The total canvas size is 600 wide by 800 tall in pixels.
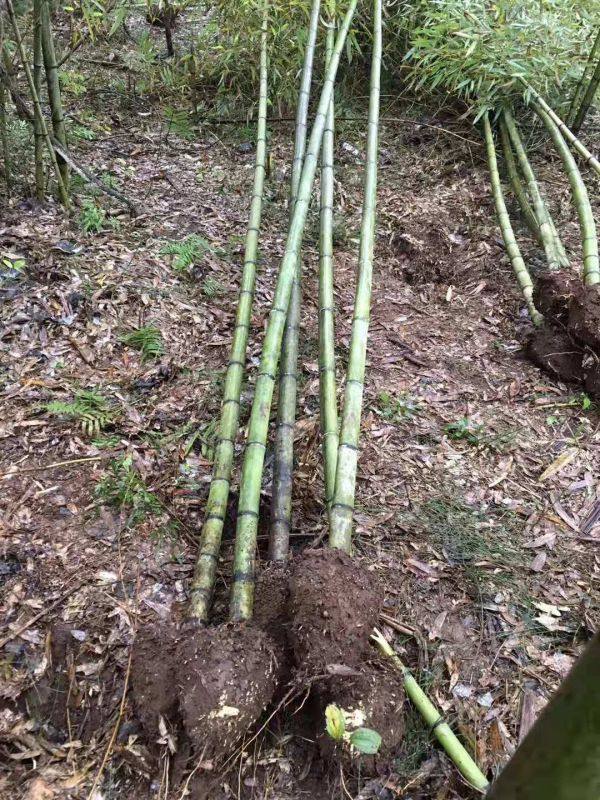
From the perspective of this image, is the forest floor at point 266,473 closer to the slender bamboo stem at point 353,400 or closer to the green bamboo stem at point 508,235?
the green bamboo stem at point 508,235

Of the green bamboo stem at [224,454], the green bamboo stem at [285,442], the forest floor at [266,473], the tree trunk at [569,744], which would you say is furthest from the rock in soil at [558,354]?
the tree trunk at [569,744]

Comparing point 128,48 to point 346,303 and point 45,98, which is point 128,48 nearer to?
point 45,98

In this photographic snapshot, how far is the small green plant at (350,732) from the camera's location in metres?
1.43

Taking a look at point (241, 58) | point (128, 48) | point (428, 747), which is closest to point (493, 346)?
point (428, 747)

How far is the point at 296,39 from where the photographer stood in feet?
13.7

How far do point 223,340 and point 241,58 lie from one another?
2.75m

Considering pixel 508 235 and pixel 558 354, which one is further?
pixel 508 235

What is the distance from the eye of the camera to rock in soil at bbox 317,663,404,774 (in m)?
1.53

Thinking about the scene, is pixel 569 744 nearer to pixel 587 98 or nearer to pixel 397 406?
pixel 397 406

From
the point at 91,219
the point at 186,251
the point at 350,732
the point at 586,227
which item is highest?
the point at 586,227

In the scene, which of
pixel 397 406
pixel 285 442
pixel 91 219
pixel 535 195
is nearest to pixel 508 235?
pixel 535 195

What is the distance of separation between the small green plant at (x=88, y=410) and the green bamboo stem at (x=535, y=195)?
258 cm

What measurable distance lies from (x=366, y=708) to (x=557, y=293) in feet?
7.73

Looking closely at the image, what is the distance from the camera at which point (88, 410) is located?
101 inches
